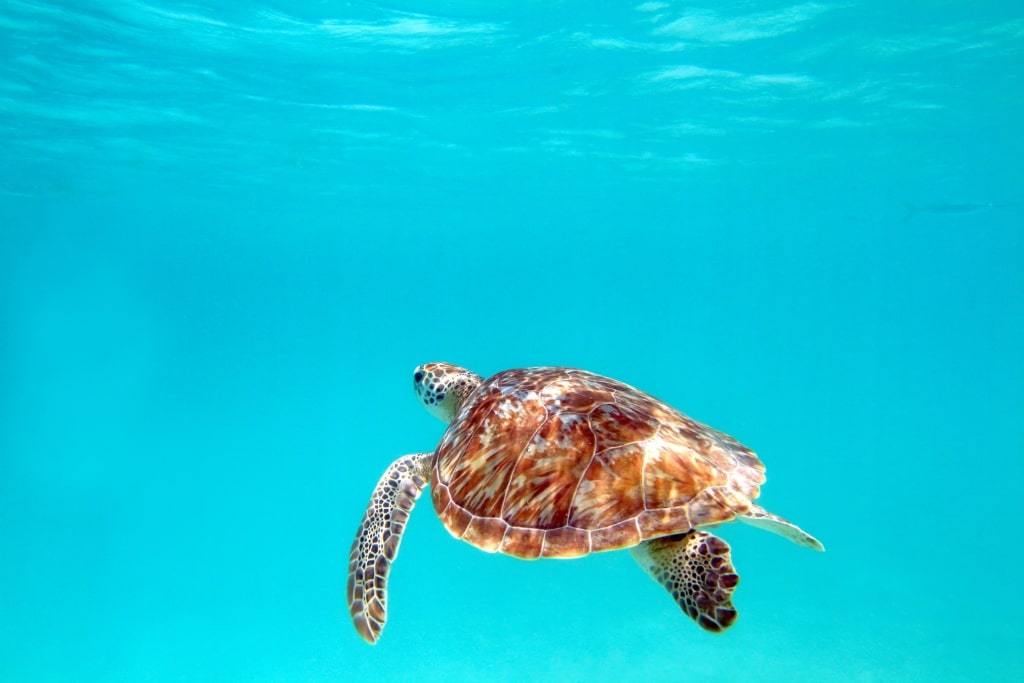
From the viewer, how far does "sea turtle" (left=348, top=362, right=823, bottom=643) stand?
136 inches

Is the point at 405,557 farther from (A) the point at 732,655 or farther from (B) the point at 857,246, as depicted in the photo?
(B) the point at 857,246

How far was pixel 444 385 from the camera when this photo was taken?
592 centimetres

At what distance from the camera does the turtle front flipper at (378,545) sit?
4090 mm

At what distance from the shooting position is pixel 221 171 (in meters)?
24.7

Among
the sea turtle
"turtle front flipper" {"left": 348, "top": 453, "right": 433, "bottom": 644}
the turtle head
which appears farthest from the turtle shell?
the turtle head

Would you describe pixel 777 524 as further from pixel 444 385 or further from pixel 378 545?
pixel 444 385

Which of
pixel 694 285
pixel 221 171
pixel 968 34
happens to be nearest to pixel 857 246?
pixel 694 285

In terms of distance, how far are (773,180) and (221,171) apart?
21303 mm

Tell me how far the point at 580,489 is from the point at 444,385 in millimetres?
2426

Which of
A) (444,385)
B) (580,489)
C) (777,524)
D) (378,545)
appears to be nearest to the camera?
(777,524)

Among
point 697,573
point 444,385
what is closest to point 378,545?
point 444,385

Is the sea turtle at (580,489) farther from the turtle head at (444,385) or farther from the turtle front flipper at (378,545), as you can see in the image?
the turtle head at (444,385)

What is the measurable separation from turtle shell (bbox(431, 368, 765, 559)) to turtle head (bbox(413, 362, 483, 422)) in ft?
3.62

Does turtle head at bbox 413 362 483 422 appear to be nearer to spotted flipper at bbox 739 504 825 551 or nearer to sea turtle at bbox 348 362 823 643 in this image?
sea turtle at bbox 348 362 823 643
